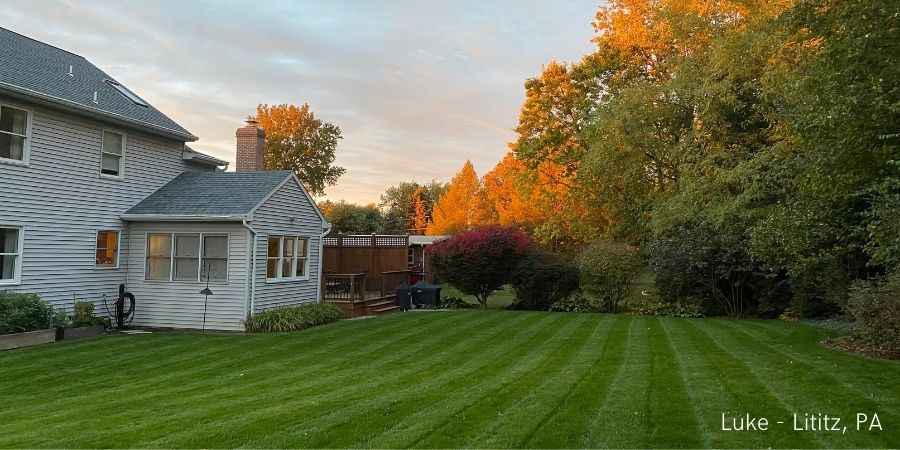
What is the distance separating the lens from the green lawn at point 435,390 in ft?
17.7

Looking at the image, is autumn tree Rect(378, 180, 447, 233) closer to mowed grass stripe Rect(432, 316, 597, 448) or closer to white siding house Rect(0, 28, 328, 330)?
white siding house Rect(0, 28, 328, 330)

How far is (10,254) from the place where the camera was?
12547mm

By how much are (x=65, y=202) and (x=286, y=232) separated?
513 cm

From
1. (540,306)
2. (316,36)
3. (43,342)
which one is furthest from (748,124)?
(43,342)

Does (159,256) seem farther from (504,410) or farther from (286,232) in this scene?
(504,410)

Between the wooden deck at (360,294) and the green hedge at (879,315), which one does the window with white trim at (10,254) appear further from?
the green hedge at (879,315)

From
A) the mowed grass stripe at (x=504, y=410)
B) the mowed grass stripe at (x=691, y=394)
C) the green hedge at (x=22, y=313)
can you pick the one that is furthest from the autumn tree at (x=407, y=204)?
the mowed grass stripe at (x=504, y=410)

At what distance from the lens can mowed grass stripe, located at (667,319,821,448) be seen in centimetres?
520

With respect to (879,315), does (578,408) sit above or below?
below

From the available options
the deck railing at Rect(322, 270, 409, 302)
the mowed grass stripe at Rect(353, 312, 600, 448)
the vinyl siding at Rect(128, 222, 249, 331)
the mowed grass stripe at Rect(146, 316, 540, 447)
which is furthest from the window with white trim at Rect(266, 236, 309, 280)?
the mowed grass stripe at Rect(353, 312, 600, 448)

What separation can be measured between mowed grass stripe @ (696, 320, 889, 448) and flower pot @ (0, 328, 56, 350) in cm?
1258

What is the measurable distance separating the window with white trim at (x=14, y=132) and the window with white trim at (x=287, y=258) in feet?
18.7

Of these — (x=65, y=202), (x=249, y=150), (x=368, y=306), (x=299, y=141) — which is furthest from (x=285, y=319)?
(x=299, y=141)

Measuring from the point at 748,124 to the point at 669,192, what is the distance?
3734 millimetres
